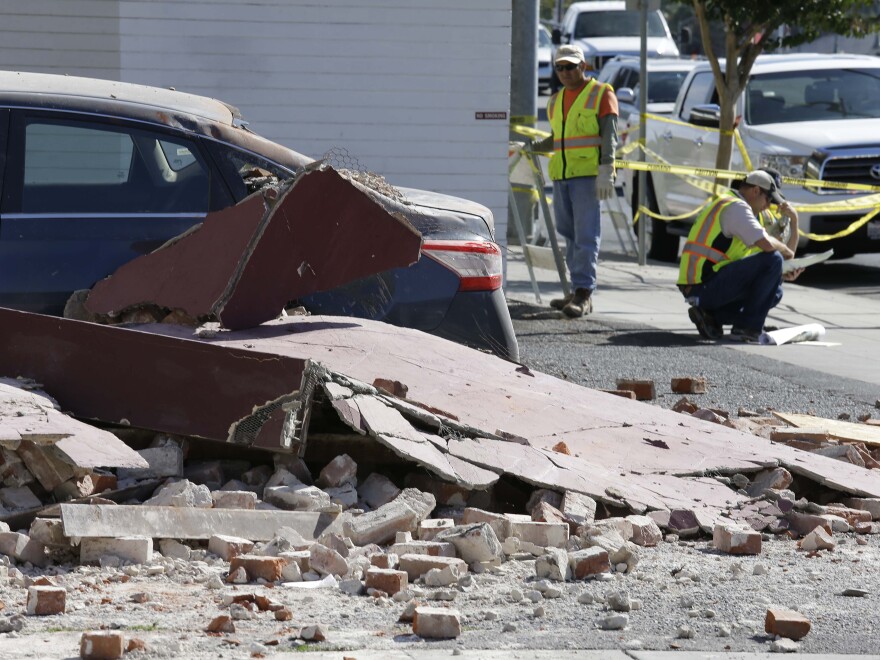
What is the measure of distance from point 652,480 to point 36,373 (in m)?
2.51

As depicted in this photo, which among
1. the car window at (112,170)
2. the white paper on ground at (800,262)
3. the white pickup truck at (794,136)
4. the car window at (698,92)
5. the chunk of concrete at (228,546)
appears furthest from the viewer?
the car window at (698,92)

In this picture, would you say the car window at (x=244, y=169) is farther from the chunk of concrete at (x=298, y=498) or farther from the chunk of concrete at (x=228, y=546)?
the chunk of concrete at (x=228, y=546)

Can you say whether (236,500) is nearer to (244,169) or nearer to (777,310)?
(244,169)

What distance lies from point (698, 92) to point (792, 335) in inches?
260

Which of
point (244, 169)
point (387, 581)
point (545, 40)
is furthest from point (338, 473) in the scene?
point (545, 40)

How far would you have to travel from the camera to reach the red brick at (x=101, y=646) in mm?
3740

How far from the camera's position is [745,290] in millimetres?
10781

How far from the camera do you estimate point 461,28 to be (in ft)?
41.1

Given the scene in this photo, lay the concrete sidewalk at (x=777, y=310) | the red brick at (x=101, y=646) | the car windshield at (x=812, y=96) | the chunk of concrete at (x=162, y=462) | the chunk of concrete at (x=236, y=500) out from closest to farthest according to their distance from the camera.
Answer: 1. the red brick at (x=101, y=646)
2. the chunk of concrete at (x=236, y=500)
3. the chunk of concrete at (x=162, y=462)
4. the concrete sidewalk at (x=777, y=310)
5. the car windshield at (x=812, y=96)

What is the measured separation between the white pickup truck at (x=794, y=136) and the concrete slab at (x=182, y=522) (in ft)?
33.6

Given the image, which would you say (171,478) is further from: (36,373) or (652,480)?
(652,480)

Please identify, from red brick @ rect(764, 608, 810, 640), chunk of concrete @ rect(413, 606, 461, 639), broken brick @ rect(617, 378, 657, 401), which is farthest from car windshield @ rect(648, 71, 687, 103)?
chunk of concrete @ rect(413, 606, 461, 639)

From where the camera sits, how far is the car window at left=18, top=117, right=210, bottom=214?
6.50m

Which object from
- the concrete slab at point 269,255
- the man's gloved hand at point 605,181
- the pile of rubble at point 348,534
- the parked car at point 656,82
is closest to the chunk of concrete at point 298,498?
the pile of rubble at point 348,534
